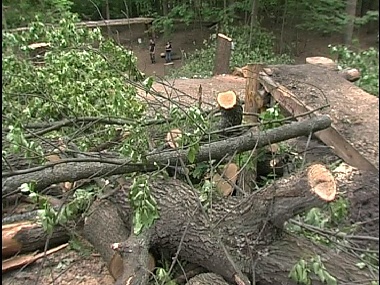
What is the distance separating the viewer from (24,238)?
1.52 metres

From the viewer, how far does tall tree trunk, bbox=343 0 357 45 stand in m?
0.64

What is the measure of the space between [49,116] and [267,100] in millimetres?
675

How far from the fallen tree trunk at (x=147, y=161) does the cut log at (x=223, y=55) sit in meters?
0.24

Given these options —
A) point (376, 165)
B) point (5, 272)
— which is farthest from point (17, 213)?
point (376, 165)

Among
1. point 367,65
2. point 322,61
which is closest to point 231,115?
point 322,61

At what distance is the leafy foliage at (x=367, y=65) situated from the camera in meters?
0.50

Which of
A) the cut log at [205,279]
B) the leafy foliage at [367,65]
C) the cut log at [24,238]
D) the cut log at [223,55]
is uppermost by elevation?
the leafy foliage at [367,65]

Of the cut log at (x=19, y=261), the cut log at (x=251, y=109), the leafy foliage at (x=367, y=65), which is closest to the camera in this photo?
the leafy foliage at (x=367, y=65)

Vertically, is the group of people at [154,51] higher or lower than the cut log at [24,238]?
higher

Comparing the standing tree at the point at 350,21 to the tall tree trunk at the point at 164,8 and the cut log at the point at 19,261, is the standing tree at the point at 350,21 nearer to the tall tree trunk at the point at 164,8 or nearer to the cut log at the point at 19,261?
the tall tree trunk at the point at 164,8

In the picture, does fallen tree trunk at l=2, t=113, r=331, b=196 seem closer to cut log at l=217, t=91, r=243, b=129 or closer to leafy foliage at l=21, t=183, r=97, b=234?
leafy foliage at l=21, t=183, r=97, b=234

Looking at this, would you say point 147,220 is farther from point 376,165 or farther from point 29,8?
point 376,165

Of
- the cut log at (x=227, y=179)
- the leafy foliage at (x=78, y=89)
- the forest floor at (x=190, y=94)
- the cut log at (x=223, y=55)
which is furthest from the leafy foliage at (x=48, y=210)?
the cut log at (x=223, y=55)

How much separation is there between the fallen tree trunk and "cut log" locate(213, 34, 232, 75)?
24cm
